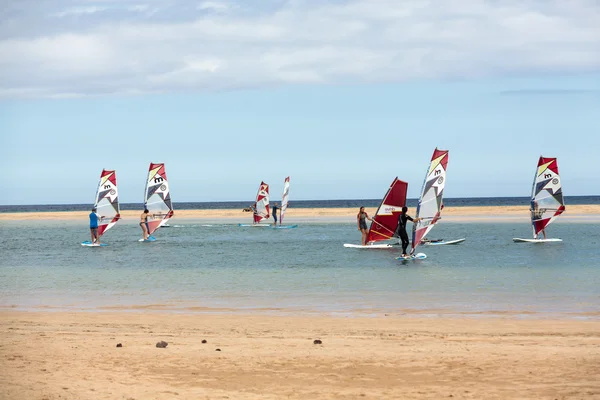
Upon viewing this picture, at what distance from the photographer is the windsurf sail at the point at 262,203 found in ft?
158

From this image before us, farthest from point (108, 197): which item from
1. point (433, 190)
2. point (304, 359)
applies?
point (304, 359)

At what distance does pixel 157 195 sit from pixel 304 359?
27.0 meters

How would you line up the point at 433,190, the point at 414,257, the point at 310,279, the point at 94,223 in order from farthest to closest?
the point at 94,223, the point at 414,257, the point at 433,190, the point at 310,279

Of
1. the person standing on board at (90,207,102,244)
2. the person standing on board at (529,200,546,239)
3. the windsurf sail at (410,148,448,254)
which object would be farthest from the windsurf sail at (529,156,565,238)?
the person standing on board at (90,207,102,244)

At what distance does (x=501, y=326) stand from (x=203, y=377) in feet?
17.2

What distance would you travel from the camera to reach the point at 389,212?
90.5ft

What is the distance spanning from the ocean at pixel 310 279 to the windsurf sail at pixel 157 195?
3603 mm

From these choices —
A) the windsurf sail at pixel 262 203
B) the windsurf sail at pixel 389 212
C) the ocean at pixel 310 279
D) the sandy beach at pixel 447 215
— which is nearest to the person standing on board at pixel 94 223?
the ocean at pixel 310 279

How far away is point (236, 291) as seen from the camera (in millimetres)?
16500

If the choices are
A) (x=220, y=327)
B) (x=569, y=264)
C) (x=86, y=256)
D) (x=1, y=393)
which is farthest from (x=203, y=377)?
(x=86, y=256)

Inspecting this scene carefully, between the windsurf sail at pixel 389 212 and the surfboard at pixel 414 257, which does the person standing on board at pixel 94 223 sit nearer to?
the windsurf sail at pixel 389 212

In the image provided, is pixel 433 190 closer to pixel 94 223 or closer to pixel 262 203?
pixel 94 223

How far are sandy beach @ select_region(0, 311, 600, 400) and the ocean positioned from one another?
6.74ft

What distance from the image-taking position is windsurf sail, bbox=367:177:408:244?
27094 millimetres
